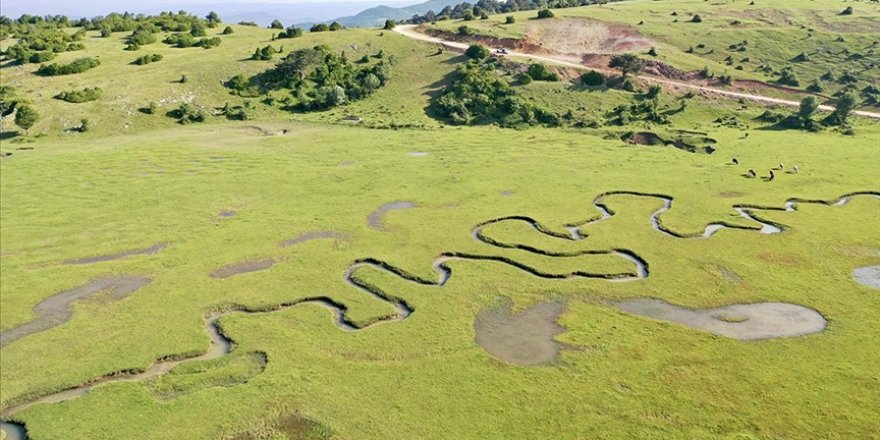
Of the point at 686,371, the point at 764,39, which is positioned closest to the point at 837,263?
the point at 686,371

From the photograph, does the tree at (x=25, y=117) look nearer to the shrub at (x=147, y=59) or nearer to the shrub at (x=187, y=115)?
the shrub at (x=187, y=115)

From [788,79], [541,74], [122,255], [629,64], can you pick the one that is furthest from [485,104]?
[122,255]

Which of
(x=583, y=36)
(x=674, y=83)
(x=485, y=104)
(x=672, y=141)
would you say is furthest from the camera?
(x=583, y=36)

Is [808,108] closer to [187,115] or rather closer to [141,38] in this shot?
[187,115]

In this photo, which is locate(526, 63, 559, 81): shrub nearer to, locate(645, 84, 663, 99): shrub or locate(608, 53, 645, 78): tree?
locate(608, 53, 645, 78): tree

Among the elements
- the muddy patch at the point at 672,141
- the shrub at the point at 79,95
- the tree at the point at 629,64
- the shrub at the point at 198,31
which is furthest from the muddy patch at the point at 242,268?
the shrub at the point at 198,31

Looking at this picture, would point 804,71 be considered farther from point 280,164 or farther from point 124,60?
point 124,60

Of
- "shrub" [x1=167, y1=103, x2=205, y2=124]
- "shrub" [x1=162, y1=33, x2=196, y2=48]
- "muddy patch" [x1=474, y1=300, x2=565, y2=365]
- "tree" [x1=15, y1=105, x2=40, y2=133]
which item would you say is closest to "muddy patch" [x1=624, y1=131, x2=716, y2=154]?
"muddy patch" [x1=474, y1=300, x2=565, y2=365]
